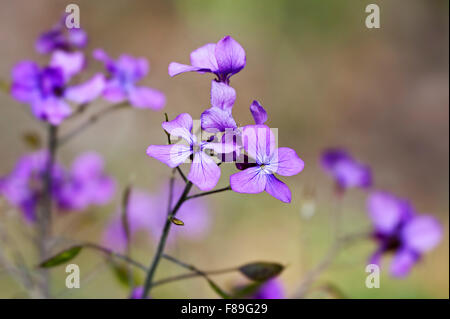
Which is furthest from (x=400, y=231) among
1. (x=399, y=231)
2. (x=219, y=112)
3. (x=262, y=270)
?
(x=219, y=112)

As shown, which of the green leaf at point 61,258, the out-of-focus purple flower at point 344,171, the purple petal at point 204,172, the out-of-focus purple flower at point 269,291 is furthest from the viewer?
the out-of-focus purple flower at point 344,171

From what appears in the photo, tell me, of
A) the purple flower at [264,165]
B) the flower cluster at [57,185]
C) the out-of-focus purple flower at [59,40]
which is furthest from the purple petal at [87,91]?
the purple flower at [264,165]

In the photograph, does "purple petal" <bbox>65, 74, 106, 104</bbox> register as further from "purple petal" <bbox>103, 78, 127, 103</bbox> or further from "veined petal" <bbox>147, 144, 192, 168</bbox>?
"veined petal" <bbox>147, 144, 192, 168</bbox>

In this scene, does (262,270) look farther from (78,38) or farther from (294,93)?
(294,93)

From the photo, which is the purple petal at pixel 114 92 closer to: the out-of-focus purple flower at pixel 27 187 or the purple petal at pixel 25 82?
the purple petal at pixel 25 82

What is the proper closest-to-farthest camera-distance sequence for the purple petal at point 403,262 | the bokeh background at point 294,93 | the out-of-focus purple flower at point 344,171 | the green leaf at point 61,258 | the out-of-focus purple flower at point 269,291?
the green leaf at point 61,258 → the out-of-focus purple flower at point 269,291 → the purple petal at point 403,262 → the out-of-focus purple flower at point 344,171 → the bokeh background at point 294,93
